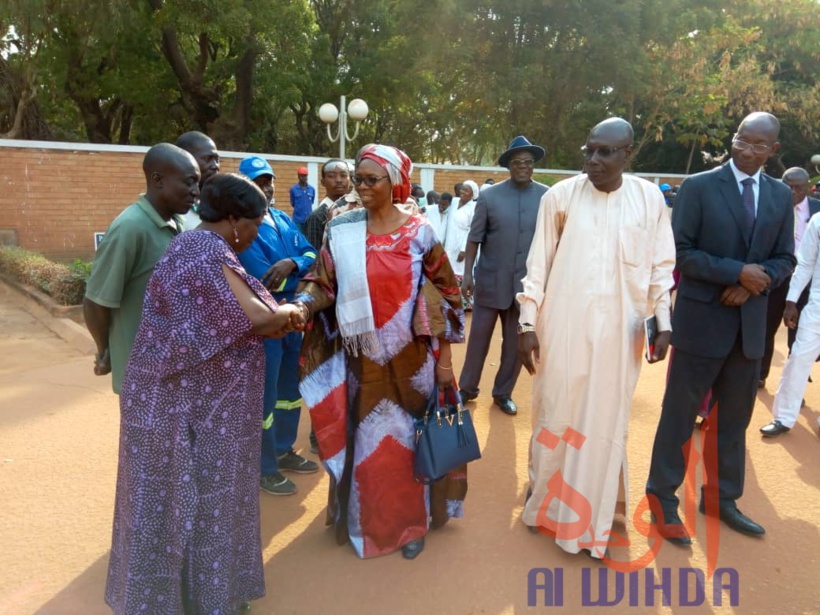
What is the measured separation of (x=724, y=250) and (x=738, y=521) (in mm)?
1422

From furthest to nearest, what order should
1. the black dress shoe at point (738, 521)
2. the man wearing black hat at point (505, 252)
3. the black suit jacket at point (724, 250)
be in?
the man wearing black hat at point (505, 252) < the black dress shoe at point (738, 521) < the black suit jacket at point (724, 250)

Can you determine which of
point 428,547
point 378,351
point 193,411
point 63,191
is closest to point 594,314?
point 378,351

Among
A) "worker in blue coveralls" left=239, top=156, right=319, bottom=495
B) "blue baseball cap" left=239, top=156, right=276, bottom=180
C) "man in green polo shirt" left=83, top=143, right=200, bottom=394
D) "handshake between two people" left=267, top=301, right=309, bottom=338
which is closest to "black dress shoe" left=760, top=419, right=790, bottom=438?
"worker in blue coveralls" left=239, top=156, right=319, bottom=495

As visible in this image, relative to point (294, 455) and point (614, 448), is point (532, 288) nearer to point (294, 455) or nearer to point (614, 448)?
point (614, 448)

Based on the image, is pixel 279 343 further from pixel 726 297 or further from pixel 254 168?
pixel 726 297

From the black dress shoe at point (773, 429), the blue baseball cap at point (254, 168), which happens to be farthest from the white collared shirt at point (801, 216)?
the blue baseball cap at point (254, 168)

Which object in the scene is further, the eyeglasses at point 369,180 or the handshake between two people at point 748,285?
the handshake between two people at point 748,285

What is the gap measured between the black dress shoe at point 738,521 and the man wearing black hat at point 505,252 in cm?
178

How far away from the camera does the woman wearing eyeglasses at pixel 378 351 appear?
2.76 m

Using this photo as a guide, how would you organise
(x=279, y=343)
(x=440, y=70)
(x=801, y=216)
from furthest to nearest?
(x=440, y=70), (x=801, y=216), (x=279, y=343)

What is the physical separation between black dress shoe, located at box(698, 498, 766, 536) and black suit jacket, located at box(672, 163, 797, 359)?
85 cm

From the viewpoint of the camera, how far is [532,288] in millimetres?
2938

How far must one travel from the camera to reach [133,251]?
2.37m

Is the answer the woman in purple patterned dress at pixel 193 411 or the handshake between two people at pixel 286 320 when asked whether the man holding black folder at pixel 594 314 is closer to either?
the handshake between two people at pixel 286 320
